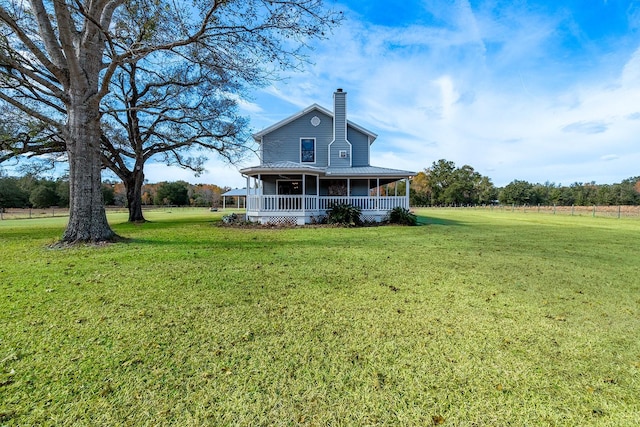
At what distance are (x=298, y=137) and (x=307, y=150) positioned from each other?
97 cm

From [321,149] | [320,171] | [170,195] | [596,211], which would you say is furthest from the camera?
[170,195]

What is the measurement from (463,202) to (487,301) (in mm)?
79750

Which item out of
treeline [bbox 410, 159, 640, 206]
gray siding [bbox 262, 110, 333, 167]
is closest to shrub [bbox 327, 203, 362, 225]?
gray siding [bbox 262, 110, 333, 167]

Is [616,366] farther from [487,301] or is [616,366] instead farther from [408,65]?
[408,65]

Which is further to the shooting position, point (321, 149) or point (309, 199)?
point (321, 149)

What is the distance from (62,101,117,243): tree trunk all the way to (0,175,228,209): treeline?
3183cm

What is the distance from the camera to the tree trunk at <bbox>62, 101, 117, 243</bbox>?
7488 mm

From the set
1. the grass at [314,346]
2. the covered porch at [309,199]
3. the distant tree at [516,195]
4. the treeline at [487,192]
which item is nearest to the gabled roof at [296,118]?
the covered porch at [309,199]

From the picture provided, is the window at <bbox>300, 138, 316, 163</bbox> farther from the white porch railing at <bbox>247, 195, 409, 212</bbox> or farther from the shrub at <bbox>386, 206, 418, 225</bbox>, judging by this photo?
the shrub at <bbox>386, 206, 418, 225</bbox>

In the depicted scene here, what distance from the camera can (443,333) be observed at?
9.75 ft

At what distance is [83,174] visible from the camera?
24.7 feet

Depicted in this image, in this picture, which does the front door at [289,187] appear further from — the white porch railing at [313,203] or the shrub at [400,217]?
the shrub at [400,217]

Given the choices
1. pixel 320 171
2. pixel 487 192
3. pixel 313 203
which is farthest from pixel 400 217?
pixel 487 192

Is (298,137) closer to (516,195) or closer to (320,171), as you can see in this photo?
(320,171)
